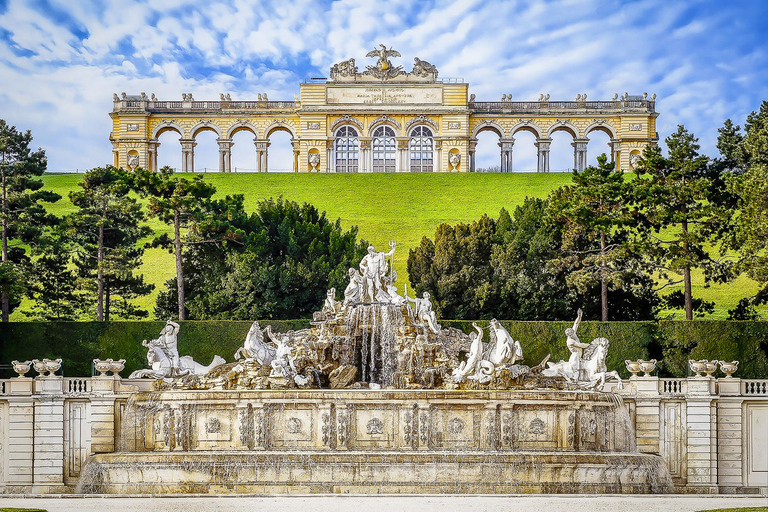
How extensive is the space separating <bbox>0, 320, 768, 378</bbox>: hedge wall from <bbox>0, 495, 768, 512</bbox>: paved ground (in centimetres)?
1093

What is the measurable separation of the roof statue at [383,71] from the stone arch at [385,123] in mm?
2684

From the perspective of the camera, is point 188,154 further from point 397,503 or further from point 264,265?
point 397,503

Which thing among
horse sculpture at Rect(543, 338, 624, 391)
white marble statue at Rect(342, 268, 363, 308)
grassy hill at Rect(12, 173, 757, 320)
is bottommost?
horse sculpture at Rect(543, 338, 624, 391)

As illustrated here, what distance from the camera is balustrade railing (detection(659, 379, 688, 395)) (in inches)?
936

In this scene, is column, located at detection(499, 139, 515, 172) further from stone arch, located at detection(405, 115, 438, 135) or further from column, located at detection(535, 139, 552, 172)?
stone arch, located at detection(405, 115, 438, 135)

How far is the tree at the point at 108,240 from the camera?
3672 centimetres

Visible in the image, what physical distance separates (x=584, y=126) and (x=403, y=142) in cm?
1299

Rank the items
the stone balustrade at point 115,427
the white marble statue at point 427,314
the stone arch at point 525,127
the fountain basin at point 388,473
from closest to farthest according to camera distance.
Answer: the fountain basin at point 388,473 < the stone balustrade at point 115,427 < the white marble statue at point 427,314 < the stone arch at point 525,127

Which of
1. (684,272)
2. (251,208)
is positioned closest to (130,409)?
(684,272)

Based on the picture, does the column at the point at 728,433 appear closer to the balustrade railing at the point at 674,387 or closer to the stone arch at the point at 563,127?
the balustrade railing at the point at 674,387

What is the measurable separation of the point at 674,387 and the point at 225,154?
47310 millimetres

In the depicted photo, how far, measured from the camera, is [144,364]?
31312mm

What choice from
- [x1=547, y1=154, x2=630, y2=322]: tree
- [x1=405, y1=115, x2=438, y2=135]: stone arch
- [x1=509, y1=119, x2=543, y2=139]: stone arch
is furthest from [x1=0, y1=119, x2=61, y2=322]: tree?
[x1=509, y1=119, x2=543, y2=139]: stone arch

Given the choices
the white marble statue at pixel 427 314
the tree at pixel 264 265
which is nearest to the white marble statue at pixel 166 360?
the white marble statue at pixel 427 314
